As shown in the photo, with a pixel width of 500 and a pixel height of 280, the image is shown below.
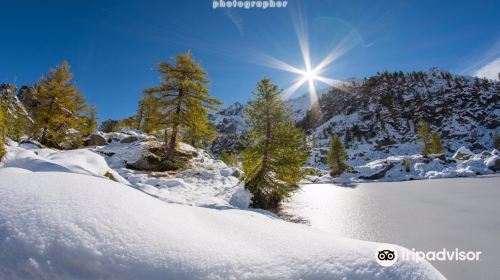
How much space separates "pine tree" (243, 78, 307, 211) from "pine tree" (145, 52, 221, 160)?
5.39 meters

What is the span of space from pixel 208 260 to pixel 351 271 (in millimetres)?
1425

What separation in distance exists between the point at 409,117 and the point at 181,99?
16361 centimetres

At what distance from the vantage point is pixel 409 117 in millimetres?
156625

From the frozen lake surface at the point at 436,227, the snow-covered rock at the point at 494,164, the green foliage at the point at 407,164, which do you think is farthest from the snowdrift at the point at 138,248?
the snow-covered rock at the point at 494,164

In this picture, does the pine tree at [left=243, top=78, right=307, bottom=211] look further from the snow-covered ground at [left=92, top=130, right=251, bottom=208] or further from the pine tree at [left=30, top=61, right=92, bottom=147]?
the pine tree at [left=30, top=61, right=92, bottom=147]

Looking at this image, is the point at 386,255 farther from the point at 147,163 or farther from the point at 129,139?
the point at 129,139

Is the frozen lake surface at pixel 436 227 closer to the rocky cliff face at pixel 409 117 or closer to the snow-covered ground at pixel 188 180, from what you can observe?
the snow-covered ground at pixel 188 180

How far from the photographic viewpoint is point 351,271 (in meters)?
2.77

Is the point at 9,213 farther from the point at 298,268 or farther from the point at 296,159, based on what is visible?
the point at 296,159

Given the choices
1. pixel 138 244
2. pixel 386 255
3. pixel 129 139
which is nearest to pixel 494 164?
pixel 129 139

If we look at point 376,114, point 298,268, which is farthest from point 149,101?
point 376,114

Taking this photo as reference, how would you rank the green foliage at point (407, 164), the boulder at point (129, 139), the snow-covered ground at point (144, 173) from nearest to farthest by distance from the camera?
the snow-covered ground at point (144, 173) < the boulder at point (129, 139) < the green foliage at point (407, 164)

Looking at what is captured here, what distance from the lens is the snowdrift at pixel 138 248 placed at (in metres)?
2.69

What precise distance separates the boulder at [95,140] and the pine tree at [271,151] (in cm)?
1514
